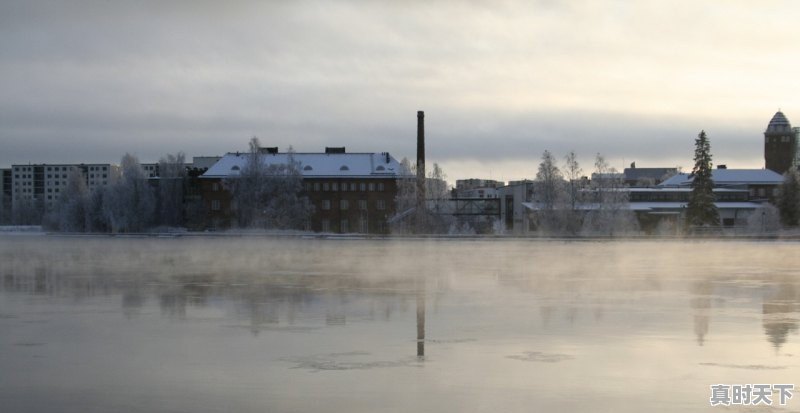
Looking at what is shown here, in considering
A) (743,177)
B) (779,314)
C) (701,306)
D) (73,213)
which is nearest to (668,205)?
(743,177)

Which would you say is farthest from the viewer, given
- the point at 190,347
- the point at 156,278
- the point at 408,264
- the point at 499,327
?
the point at 408,264

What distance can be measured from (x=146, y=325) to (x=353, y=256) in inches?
1345

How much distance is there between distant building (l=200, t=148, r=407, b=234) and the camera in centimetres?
12825

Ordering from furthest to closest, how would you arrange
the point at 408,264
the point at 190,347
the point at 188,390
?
the point at 408,264 < the point at 190,347 < the point at 188,390

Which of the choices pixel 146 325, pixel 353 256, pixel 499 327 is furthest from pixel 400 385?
pixel 353 256

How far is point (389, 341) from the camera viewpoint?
64.9 feet

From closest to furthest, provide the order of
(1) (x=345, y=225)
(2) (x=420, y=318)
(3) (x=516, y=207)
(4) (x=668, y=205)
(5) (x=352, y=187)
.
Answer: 1. (2) (x=420, y=318)
2. (4) (x=668, y=205)
3. (1) (x=345, y=225)
4. (5) (x=352, y=187)
5. (3) (x=516, y=207)

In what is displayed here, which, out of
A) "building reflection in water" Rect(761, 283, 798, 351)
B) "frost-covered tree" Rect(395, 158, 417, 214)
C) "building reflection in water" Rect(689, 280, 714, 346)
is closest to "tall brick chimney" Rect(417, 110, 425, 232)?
"frost-covered tree" Rect(395, 158, 417, 214)

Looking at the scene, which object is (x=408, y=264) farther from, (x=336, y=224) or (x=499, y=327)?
(x=336, y=224)

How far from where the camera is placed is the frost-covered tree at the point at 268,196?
114m

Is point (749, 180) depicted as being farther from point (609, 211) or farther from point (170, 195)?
point (170, 195)

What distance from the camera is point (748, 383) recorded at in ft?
49.6

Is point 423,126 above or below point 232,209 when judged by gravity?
above

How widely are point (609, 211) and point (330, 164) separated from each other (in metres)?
44.1
